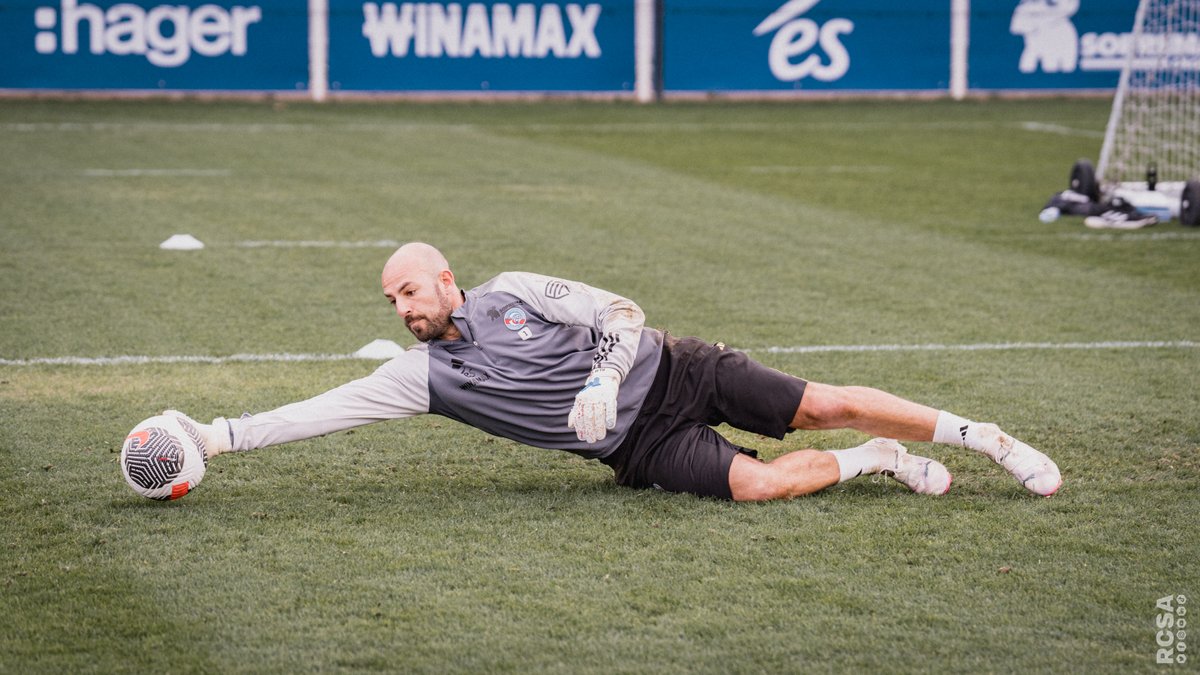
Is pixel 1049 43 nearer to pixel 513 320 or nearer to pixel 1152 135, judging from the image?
pixel 1152 135

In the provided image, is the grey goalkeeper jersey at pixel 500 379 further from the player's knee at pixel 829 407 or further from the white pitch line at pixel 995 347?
the white pitch line at pixel 995 347

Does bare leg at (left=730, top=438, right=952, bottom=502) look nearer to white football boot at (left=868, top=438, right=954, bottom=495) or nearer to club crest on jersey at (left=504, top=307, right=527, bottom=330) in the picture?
white football boot at (left=868, top=438, right=954, bottom=495)

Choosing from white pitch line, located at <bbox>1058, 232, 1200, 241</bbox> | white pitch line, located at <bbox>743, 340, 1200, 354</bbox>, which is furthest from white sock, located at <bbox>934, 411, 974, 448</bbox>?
white pitch line, located at <bbox>1058, 232, 1200, 241</bbox>

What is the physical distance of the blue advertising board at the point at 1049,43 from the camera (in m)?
25.8

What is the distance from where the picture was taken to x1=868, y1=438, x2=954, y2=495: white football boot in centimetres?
532

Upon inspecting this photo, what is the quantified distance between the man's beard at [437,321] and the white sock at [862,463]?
1.42 meters

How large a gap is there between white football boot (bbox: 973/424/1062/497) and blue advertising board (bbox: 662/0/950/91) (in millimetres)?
20517

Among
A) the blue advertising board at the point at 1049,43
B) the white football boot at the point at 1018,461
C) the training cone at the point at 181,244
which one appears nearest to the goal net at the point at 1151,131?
the blue advertising board at the point at 1049,43

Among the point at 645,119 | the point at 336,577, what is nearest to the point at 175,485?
the point at 336,577

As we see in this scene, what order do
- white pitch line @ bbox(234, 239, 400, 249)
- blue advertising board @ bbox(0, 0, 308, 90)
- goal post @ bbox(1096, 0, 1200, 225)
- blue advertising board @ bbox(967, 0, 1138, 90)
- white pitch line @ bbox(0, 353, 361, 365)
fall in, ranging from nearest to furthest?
white pitch line @ bbox(0, 353, 361, 365), white pitch line @ bbox(234, 239, 400, 249), goal post @ bbox(1096, 0, 1200, 225), blue advertising board @ bbox(0, 0, 308, 90), blue advertising board @ bbox(967, 0, 1138, 90)

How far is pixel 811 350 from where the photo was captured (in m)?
7.88

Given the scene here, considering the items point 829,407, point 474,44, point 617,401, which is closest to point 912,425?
point 829,407

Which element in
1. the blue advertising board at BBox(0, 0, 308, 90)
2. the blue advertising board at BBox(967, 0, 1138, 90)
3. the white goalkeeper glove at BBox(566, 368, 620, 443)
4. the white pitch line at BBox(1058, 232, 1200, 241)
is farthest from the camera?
the blue advertising board at BBox(967, 0, 1138, 90)

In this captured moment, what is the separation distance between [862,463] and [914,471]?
18 centimetres
